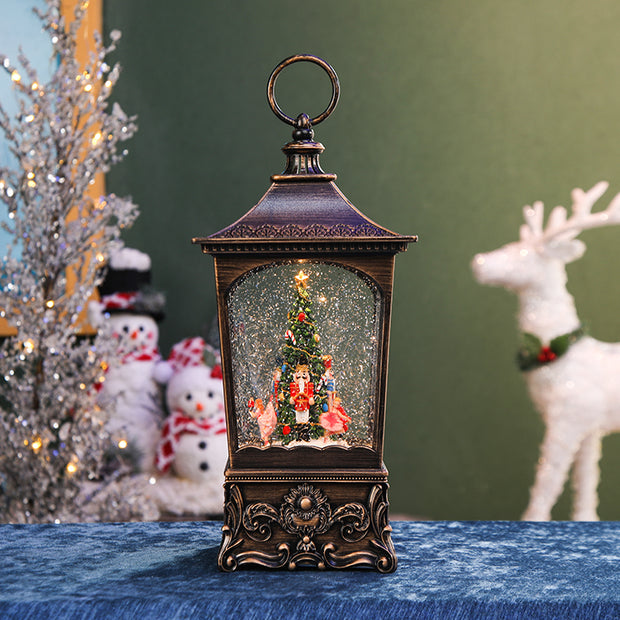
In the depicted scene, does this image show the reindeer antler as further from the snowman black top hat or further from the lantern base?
the lantern base

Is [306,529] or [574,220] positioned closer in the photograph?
[306,529]

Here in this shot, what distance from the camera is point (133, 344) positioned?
101 inches

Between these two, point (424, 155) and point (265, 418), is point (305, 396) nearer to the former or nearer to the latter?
point (265, 418)

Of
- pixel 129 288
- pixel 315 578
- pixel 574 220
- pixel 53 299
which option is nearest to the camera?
pixel 315 578

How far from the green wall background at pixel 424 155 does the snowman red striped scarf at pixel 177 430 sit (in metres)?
0.55

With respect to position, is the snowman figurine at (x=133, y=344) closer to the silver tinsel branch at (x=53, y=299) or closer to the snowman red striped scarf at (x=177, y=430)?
the snowman red striped scarf at (x=177, y=430)

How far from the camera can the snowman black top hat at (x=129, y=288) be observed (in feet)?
8.57

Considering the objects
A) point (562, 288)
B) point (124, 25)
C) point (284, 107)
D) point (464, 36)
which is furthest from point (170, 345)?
point (464, 36)

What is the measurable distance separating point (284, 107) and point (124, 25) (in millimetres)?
733

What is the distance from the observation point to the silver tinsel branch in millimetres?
2250

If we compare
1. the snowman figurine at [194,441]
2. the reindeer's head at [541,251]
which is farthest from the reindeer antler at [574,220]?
the snowman figurine at [194,441]

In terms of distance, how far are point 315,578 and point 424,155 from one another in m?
2.44

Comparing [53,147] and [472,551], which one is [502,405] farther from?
[472,551]

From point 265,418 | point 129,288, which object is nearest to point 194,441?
point 129,288
